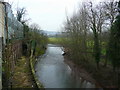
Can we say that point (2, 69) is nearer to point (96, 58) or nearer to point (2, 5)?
point (2, 5)

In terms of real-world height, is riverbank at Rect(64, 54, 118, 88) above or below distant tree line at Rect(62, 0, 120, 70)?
below

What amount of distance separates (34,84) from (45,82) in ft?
6.99

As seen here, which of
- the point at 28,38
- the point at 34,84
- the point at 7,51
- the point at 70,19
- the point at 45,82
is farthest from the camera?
the point at 28,38

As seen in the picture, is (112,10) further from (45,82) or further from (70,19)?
(70,19)

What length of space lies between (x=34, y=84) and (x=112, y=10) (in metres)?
9.80

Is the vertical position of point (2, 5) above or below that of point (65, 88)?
above

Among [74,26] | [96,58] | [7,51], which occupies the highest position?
[74,26]

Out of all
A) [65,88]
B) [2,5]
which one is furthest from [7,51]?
[65,88]

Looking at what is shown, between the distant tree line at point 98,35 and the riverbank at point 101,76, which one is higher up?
the distant tree line at point 98,35

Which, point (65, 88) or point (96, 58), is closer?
point (65, 88)

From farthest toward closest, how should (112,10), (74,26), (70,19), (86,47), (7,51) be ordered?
(70,19)
(74,26)
(86,47)
(112,10)
(7,51)

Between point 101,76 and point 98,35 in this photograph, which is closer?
point 101,76

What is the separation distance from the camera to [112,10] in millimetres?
17828

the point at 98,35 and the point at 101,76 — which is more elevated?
the point at 98,35
